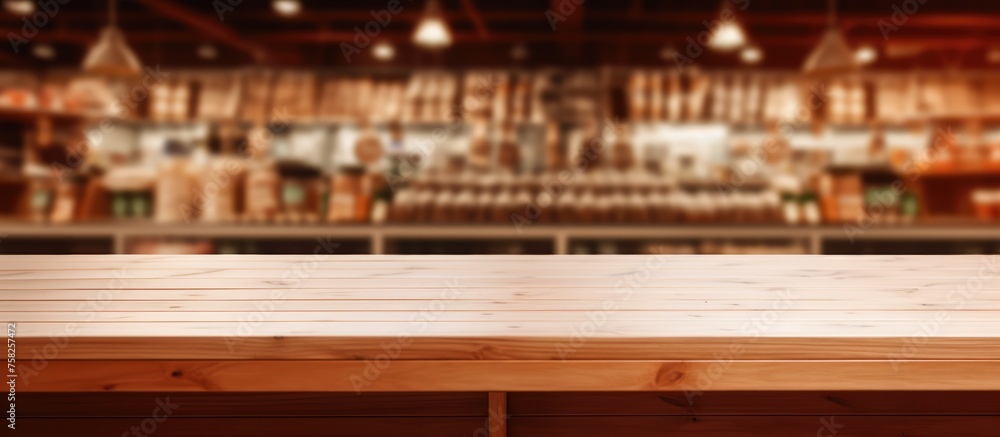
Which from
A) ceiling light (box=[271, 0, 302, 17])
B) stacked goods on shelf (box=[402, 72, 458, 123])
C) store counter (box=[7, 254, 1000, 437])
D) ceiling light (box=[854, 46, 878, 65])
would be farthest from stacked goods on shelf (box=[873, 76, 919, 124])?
ceiling light (box=[271, 0, 302, 17])

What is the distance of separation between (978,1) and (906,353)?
441 cm

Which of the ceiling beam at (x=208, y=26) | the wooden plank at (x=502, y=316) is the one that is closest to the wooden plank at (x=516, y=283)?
the wooden plank at (x=502, y=316)

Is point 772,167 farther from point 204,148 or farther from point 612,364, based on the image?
point 612,364

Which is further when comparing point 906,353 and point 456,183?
point 456,183

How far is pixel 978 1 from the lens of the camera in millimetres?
4344

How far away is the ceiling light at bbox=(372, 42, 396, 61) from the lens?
14.3ft

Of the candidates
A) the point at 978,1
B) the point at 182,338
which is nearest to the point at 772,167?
the point at 978,1
